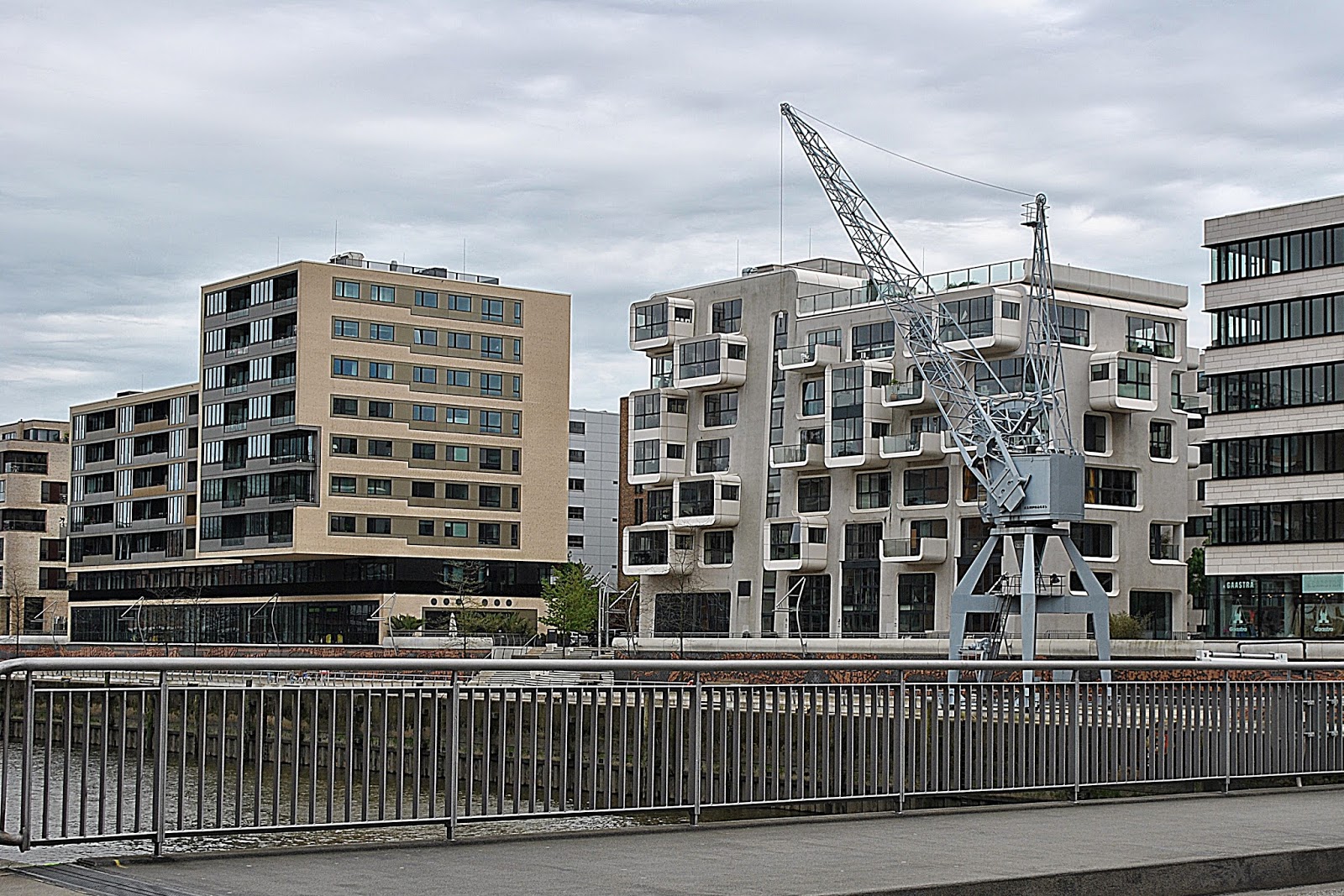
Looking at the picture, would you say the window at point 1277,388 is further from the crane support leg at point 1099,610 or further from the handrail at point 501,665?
the handrail at point 501,665

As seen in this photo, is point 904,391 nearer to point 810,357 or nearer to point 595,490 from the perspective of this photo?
point 810,357

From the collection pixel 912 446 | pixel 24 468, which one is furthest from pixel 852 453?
pixel 24 468

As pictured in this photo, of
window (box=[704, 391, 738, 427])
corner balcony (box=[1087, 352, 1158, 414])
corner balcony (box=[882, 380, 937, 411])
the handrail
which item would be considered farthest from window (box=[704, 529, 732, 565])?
the handrail

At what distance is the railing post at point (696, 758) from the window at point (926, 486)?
259ft

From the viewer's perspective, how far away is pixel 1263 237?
80312mm

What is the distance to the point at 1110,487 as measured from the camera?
90.6 m

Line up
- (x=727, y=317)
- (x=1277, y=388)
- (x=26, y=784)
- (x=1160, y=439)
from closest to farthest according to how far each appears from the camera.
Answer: (x=26, y=784), (x=1277, y=388), (x=1160, y=439), (x=727, y=317)

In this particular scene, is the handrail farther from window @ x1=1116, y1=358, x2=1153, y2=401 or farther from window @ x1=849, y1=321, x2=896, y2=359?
window @ x1=849, y1=321, x2=896, y2=359

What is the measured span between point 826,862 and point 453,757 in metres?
2.46

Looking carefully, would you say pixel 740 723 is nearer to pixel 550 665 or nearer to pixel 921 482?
pixel 550 665

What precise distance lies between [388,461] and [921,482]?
35809 mm

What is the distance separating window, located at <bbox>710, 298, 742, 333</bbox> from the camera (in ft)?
342

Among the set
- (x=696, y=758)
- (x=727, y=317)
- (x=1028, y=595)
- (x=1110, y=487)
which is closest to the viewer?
(x=696, y=758)

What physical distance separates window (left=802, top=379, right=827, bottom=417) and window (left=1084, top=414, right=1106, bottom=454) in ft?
45.4
